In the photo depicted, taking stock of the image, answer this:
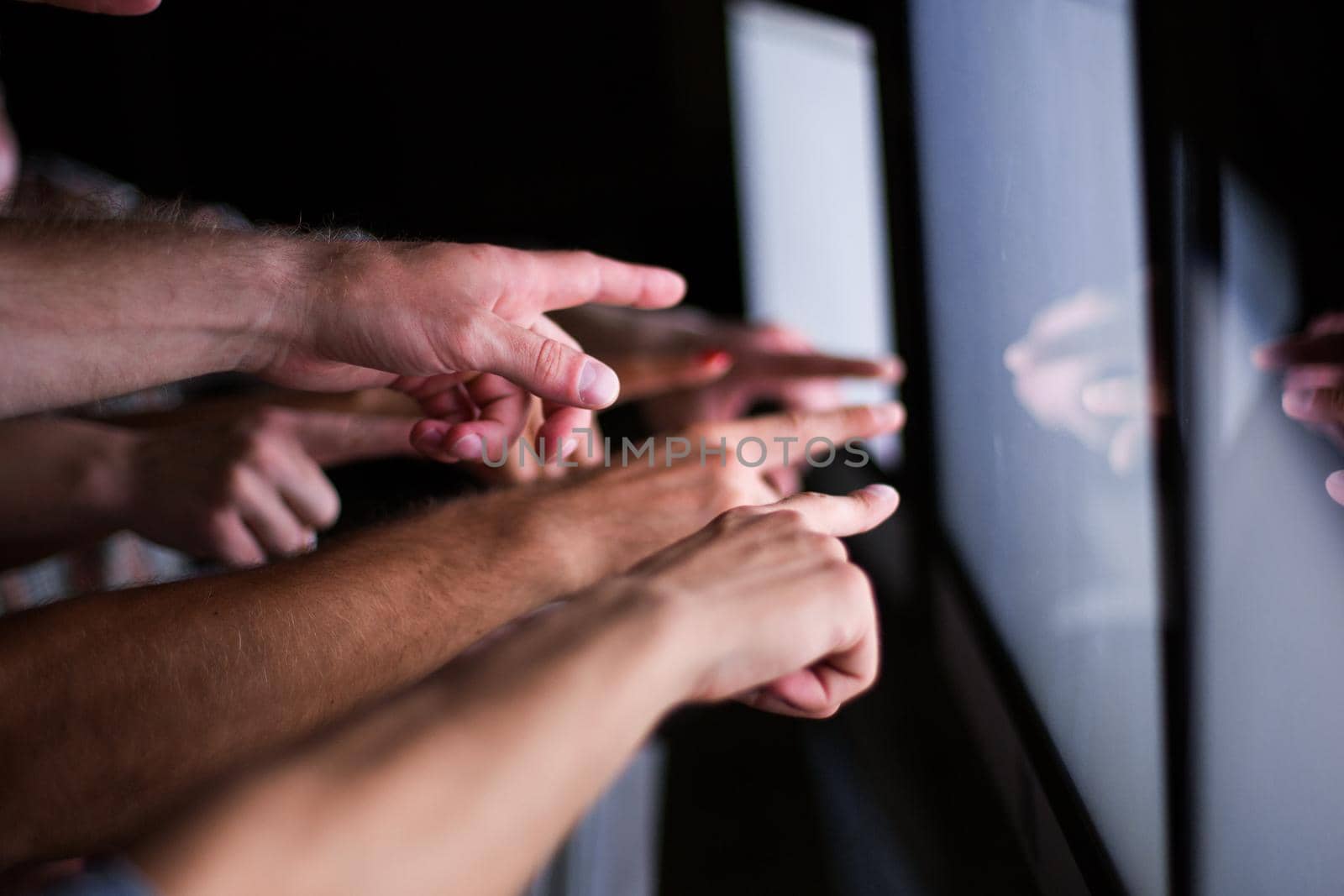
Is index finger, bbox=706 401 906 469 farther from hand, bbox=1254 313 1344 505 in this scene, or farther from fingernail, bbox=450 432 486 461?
hand, bbox=1254 313 1344 505

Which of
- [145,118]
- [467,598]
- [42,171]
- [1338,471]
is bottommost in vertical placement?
[467,598]

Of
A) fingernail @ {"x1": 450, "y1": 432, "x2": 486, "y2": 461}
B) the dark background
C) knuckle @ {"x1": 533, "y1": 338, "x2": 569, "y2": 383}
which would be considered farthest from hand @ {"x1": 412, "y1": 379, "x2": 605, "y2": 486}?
the dark background

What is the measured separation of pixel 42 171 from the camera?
1.72 m

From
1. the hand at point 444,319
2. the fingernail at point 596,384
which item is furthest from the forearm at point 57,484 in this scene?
the fingernail at point 596,384

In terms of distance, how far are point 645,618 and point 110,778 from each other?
1.57 feet

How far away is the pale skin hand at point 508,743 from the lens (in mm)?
275

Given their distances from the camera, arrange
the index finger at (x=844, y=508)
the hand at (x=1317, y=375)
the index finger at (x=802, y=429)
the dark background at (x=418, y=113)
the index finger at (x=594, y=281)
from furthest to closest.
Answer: the dark background at (x=418, y=113) → the index finger at (x=802, y=429) → the index finger at (x=594, y=281) → the index finger at (x=844, y=508) → the hand at (x=1317, y=375)

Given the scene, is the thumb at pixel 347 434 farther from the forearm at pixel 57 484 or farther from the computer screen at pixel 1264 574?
the computer screen at pixel 1264 574

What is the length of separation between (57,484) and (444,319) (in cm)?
65

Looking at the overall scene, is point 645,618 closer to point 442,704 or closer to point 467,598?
point 442,704

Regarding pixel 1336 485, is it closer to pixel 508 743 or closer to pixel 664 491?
pixel 508 743

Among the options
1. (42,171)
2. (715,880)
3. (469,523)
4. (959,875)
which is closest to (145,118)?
(42,171)

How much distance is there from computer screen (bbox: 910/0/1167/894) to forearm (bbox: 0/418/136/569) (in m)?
0.90

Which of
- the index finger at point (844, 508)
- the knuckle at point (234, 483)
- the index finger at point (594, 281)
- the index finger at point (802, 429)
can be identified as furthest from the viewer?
the knuckle at point (234, 483)
